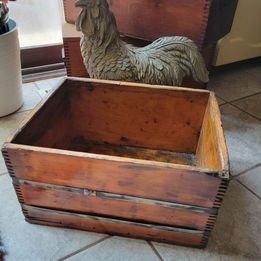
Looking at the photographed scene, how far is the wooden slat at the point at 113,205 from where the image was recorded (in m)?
0.68

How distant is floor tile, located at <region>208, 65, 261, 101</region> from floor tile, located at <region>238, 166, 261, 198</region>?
0.52 m

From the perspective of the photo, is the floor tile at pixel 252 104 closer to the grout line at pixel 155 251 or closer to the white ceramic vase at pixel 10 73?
the grout line at pixel 155 251

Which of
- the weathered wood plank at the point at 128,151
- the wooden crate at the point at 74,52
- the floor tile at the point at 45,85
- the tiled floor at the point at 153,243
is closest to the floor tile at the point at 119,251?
the tiled floor at the point at 153,243

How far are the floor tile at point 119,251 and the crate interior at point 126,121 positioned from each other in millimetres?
268

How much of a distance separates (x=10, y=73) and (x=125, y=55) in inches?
18.7

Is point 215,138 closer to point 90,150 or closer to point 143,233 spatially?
point 143,233

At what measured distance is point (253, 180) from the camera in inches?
38.5

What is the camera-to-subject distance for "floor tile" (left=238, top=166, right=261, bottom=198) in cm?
95

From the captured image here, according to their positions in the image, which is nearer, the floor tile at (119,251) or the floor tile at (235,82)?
the floor tile at (119,251)

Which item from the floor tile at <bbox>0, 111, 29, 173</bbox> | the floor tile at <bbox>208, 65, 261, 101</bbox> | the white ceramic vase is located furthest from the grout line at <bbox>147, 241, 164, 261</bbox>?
the floor tile at <bbox>208, 65, 261, 101</bbox>

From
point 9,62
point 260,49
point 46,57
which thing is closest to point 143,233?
point 9,62

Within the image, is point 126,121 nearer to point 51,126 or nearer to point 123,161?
point 51,126

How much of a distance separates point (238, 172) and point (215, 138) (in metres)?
0.36

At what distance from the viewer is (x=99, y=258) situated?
0.73 m
